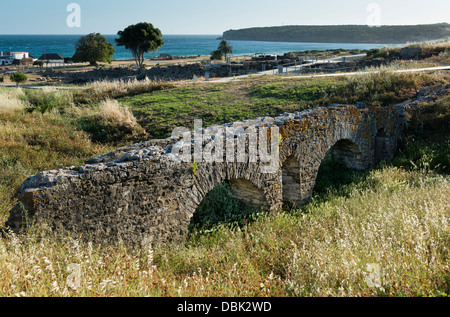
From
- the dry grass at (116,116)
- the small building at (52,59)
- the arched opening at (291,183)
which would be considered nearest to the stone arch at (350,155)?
the arched opening at (291,183)

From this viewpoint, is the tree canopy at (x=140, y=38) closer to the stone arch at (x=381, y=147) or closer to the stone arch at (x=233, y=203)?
the stone arch at (x=381, y=147)

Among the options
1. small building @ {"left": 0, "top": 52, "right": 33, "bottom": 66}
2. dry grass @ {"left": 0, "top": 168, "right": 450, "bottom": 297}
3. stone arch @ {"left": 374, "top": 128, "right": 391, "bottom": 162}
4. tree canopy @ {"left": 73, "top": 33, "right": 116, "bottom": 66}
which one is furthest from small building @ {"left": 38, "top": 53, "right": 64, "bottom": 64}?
dry grass @ {"left": 0, "top": 168, "right": 450, "bottom": 297}

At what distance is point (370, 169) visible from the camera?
11.4 m

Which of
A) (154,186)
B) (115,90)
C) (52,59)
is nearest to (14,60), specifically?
(52,59)

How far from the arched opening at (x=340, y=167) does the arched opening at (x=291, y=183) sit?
1048 millimetres

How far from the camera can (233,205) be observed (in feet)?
27.5

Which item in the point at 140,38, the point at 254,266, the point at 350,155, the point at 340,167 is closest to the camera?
the point at 254,266

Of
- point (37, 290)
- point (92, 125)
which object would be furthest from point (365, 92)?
point (37, 290)

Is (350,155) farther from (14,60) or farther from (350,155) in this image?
(14,60)

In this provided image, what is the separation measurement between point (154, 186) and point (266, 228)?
2.33 m

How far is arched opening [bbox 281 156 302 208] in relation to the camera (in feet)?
29.4

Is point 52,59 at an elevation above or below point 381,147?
above

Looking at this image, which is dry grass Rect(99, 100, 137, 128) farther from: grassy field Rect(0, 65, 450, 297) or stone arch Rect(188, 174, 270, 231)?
stone arch Rect(188, 174, 270, 231)

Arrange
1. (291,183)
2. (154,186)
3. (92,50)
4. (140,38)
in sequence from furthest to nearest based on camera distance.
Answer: (92,50) → (140,38) → (291,183) → (154,186)
